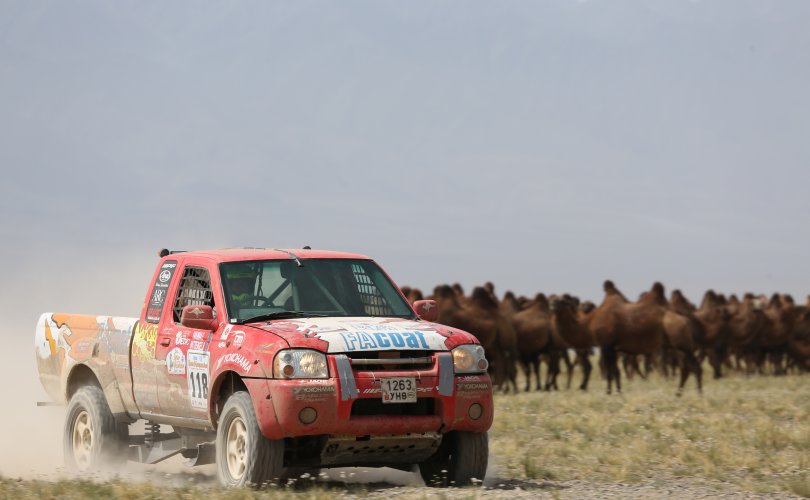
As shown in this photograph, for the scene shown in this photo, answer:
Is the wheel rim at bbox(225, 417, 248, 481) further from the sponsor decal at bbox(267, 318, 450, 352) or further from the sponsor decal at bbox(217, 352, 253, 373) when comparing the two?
the sponsor decal at bbox(267, 318, 450, 352)

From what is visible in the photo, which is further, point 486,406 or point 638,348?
point 638,348

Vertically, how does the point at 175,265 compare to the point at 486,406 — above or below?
above

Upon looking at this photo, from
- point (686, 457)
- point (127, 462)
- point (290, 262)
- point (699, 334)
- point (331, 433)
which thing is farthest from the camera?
point (699, 334)

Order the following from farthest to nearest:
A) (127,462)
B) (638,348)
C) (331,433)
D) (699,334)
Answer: (699,334), (638,348), (127,462), (331,433)

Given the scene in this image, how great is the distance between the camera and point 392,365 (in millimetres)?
10156

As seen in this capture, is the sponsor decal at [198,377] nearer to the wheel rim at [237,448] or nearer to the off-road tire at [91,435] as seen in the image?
the wheel rim at [237,448]

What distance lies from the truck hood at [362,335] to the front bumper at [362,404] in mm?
132

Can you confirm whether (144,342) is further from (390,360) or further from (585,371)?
(585,371)

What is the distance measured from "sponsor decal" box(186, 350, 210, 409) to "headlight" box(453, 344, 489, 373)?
1.95 meters

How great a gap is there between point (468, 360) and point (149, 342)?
2.92m

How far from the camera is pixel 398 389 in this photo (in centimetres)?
1006

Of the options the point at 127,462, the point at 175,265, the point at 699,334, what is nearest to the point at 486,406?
the point at 175,265

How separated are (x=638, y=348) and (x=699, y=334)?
718 centimetres

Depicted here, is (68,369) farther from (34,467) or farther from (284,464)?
(284,464)
